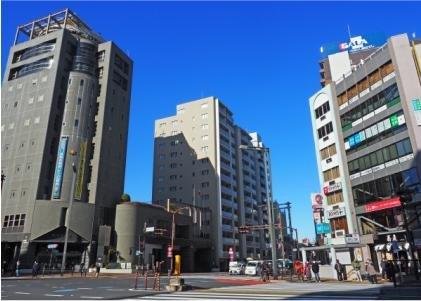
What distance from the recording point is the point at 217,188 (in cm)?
9838

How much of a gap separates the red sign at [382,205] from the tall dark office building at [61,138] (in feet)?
136

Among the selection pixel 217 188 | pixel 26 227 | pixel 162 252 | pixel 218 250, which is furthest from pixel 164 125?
pixel 26 227

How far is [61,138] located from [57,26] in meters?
29.6

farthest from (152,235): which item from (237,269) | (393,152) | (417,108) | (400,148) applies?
(417,108)

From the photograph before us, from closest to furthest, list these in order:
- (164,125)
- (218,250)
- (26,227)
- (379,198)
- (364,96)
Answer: (379,198) → (364,96) → (26,227) → (218,250) → (164,125)

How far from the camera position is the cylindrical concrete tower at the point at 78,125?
66562 mm

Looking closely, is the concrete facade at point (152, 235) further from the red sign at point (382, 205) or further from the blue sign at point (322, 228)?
the red sign at point (382, 205)

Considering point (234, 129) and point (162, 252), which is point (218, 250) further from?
point (234, 129)

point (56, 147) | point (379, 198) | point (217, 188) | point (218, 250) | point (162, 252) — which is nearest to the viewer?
point (379, 198)

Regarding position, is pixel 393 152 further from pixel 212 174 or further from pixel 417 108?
pixel 212 174

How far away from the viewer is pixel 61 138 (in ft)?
227

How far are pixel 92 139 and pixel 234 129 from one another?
174 ft

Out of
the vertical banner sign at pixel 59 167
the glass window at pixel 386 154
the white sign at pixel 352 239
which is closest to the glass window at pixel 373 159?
the glass window at pixel 386 154

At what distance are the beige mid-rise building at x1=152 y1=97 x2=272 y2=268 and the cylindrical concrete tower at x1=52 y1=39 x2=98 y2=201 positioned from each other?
105 feet
